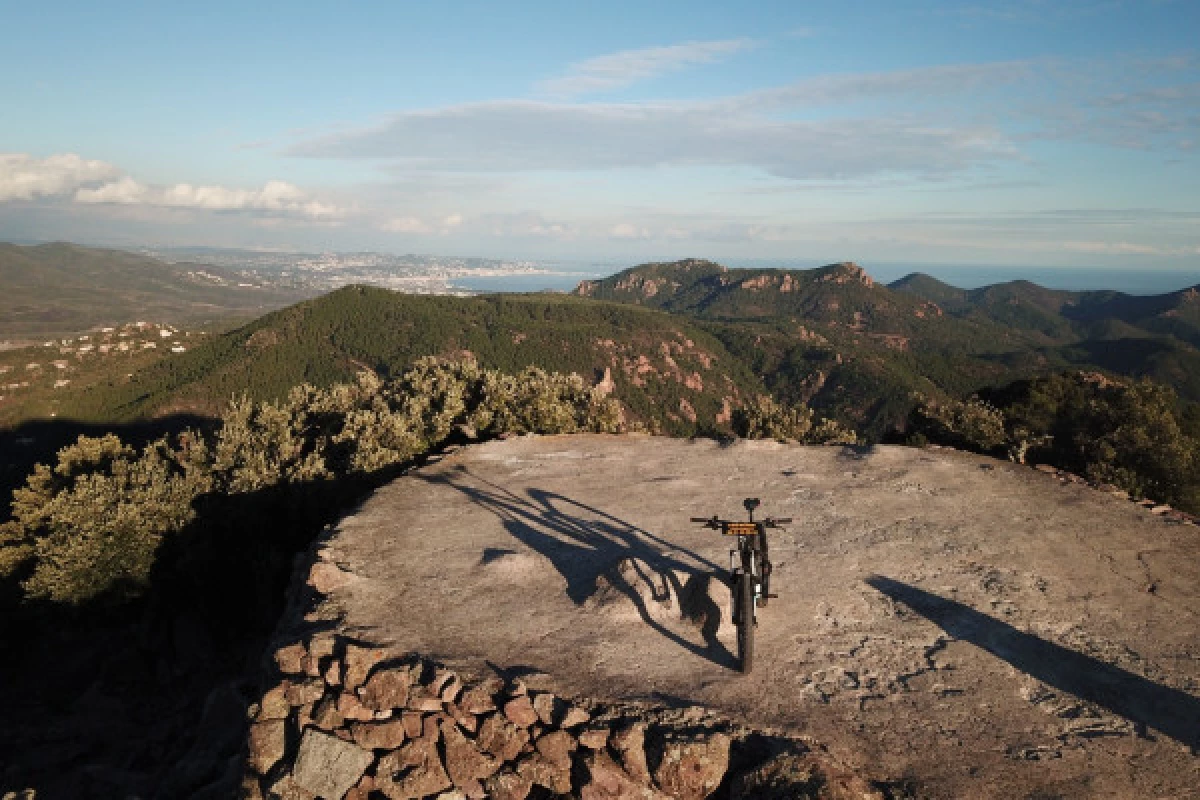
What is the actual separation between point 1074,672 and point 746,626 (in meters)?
5.58

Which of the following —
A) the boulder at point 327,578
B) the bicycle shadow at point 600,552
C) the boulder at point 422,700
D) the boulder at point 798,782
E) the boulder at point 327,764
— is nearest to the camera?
the boulder at point 798,782

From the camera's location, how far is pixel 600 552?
15.2 metres

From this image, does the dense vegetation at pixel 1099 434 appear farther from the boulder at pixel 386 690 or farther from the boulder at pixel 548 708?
the boulder at pixel 386 690

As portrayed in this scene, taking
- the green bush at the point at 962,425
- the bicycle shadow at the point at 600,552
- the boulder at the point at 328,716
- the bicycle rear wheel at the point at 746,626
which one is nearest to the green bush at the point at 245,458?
the bicycle shadow at the point at 600,552

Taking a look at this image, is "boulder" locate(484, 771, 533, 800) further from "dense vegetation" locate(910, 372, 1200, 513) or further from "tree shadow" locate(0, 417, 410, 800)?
"dense vegetation" locate(910, 372, 1200, 513)

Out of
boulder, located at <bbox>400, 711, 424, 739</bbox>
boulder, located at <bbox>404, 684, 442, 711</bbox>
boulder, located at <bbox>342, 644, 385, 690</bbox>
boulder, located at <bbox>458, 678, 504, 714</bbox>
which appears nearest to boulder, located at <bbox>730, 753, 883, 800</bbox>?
boulder, located at <bbox>458, 678, 504, 714</bbox>

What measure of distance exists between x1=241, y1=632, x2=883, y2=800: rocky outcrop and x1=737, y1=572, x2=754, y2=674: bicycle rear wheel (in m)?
1.34

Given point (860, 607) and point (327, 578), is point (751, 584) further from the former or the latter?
point (327, 578)

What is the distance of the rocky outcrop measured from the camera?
876 centimetres

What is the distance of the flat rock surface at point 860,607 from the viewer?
926cm

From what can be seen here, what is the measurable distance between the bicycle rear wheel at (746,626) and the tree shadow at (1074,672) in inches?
170

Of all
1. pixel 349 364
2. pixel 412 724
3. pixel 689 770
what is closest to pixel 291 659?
pixel 412 724

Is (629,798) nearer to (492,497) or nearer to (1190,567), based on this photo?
(492,497)

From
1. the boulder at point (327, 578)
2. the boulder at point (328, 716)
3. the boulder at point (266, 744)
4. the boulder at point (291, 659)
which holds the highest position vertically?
the boulder at point (327, 578)
